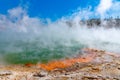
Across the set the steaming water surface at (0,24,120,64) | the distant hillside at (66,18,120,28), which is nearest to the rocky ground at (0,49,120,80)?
the steaming water surface at (0,24,120,64)

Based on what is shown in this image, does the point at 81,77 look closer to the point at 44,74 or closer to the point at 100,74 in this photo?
the point at 100,74

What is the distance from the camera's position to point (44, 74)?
106 feet

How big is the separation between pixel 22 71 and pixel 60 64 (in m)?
7.67

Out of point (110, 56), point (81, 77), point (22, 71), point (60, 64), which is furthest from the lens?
point (110, 56)

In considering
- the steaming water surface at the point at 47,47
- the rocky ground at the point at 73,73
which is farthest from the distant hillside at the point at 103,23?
the rocky ground at the point at 73,73

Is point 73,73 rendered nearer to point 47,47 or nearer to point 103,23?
point 47,47

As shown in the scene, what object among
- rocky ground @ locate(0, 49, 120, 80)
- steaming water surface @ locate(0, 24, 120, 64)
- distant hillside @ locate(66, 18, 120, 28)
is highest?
distant hillside @ locate(66, 18, 120, 28)

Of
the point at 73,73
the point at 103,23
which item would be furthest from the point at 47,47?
the point at 103,23

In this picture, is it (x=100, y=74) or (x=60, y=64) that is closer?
(x=100, y=74)

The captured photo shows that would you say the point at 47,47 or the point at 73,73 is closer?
the point at 73,73

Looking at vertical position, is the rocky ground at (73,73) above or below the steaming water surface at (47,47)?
below

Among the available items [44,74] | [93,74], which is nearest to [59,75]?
[44,74]

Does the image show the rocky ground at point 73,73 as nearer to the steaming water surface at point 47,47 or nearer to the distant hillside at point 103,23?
the steaming water surface at point 47,47

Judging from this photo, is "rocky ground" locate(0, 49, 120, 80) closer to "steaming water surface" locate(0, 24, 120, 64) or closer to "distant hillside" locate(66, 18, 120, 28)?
"steaming water surface" locate(0, 24, 120, 64)
